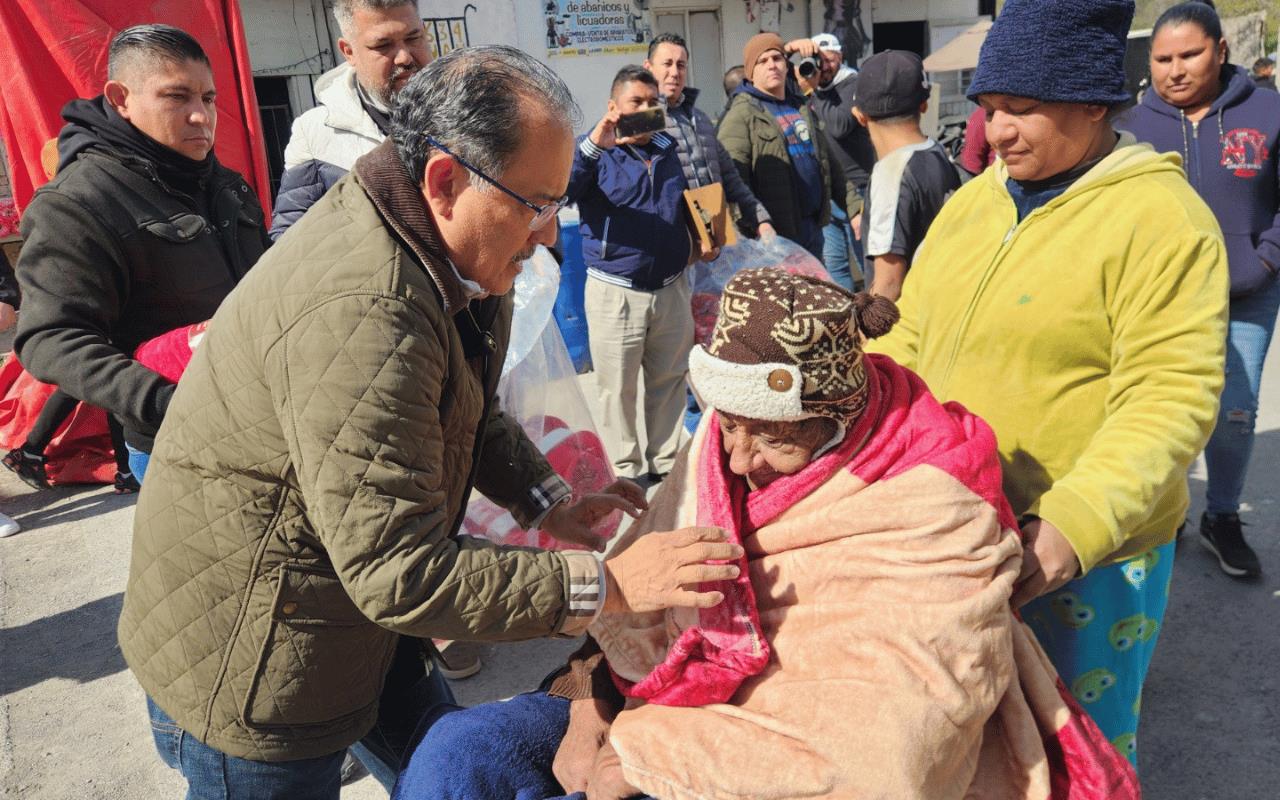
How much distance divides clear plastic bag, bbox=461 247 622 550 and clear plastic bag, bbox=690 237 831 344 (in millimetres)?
1579

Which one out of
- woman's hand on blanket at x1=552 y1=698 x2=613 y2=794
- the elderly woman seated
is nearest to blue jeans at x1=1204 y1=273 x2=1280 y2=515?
the elderly woman seated

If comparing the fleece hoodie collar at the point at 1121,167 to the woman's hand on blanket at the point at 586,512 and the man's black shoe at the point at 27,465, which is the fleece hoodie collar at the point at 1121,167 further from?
the man's black shoe at the point at 27,465

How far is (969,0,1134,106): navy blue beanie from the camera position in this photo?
68.5 inches

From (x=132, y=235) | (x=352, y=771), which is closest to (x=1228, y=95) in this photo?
(x=132, y=235)

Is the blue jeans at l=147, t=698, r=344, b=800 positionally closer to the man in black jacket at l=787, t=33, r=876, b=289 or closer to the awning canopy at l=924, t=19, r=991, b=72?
the man in black jacket at l=787, t=33, r=876, b=289

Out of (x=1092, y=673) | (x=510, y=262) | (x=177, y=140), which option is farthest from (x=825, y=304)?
(x=177, y=140)

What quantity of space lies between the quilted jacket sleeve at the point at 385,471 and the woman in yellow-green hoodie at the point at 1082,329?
91 centimetres

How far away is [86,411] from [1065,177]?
547 centimetres

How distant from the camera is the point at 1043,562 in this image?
64.2 inches

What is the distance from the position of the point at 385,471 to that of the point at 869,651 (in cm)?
77

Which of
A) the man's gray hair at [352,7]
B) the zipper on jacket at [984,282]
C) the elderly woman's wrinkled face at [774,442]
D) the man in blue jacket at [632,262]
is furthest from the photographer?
the man in blue jacket at [632,262]

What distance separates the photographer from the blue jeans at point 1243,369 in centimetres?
352

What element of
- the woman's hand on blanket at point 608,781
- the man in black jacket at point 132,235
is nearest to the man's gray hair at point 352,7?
the man in black jacket at point 132,235

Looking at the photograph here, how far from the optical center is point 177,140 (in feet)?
9.70
